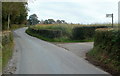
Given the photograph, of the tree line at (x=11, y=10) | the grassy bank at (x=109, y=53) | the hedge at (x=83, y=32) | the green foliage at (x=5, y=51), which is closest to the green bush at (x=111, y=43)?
the grassy bank at (x=109, y=53)

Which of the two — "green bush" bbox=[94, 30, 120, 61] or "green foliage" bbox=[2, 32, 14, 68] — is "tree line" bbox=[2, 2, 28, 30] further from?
"green bush" bbox=[94, 30, 120, 61]

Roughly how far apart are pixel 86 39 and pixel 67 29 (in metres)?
4.11

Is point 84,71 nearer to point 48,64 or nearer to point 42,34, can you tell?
point 48,64

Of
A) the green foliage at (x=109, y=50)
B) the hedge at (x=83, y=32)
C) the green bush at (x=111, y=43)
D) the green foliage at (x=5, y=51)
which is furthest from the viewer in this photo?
the hedge at (x=83, y=32)

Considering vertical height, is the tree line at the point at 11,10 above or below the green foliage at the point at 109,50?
above

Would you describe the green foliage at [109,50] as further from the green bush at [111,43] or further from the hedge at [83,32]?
the hedge at [83,32]

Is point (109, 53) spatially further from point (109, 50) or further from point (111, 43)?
point (111, 43)

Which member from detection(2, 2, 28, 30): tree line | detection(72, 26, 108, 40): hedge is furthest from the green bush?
detection(72, 26, 108, 40): hedge

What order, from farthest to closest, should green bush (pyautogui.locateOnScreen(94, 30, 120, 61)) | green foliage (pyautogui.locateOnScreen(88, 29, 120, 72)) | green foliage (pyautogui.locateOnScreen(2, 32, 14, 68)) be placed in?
green foliage (pyautogui.locateOnScreen(2, 32, 14, 68)) < green bush (pyautogui.locateOnScreen(94, 30, 120, 61)) < green foliage (pyautogui.locateOnScreen(88, 29, 120, 72))

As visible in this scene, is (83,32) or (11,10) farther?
(83,32)

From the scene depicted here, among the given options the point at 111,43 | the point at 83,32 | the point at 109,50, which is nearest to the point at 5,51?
the point at 109,50

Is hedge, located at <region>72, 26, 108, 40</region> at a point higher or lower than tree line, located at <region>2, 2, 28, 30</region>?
lower

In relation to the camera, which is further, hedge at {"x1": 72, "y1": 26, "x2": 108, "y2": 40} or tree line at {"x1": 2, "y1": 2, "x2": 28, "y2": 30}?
hedge at {"x1": 72, "y1": 26, "x2": 108, "y2": 40}

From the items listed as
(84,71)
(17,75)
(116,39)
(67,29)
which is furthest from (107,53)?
(67,29)
